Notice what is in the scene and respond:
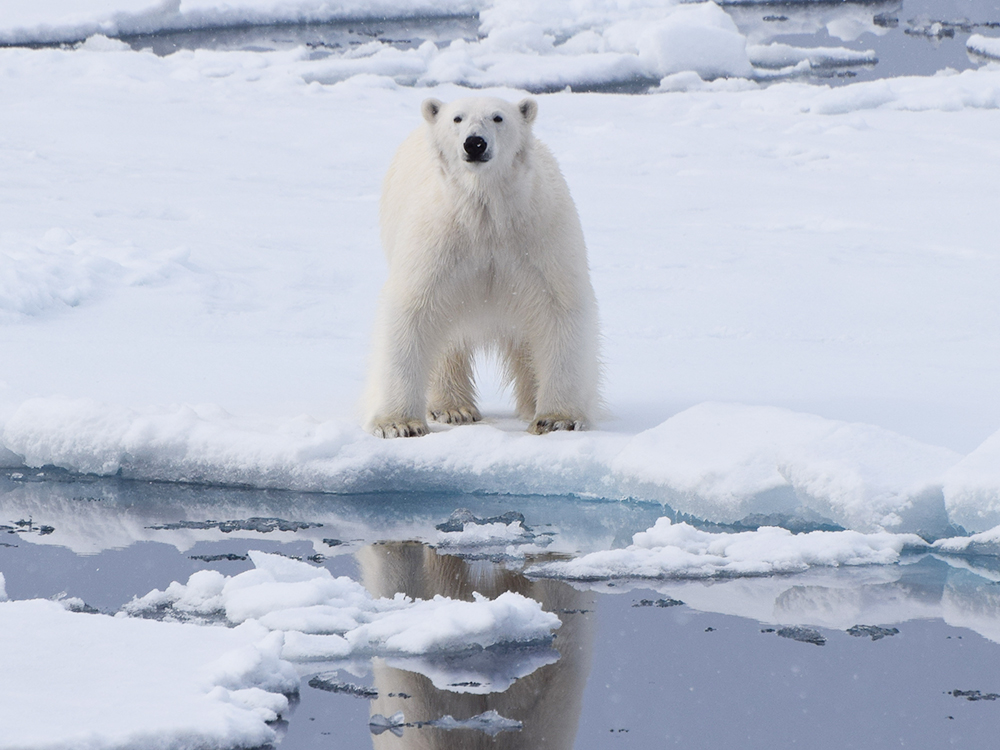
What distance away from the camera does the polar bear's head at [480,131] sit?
3865 mm

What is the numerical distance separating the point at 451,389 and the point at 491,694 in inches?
88.2

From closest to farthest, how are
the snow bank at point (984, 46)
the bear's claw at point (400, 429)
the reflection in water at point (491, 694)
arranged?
1. the reflection in water at point (491, 694)
2. the bear's claw at point (400, 429)
3. the snow bank at point (984, 46)

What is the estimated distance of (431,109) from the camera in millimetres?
4062

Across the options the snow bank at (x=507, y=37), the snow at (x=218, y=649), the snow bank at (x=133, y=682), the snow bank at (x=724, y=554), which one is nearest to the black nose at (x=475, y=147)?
the snow bank at (x=724, y=554)

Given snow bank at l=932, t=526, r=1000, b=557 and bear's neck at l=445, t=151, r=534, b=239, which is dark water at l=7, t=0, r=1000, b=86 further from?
snow bank at l=932, t=526, r=1000, b=557

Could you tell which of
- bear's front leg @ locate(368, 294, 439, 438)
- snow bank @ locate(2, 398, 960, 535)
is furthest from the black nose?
snow bank @ locate(2, 398, 960, 535)

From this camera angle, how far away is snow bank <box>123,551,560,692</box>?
2570 mm

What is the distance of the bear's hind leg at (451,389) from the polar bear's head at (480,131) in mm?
782

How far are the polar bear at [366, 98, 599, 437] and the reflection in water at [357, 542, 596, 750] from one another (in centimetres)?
104

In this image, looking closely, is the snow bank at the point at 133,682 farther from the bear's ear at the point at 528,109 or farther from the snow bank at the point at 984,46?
the snow bank at the point at 984,46

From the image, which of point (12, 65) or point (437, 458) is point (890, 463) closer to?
point (437, 458)

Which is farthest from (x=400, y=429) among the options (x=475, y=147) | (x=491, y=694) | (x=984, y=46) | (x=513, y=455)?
(x=984, y=46)

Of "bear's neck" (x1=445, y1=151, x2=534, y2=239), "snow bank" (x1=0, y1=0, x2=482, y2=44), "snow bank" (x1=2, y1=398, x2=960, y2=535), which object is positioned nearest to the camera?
"snow bank" (x1=2, y1=398, x2=960, y2=535)

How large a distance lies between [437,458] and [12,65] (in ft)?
33.0
